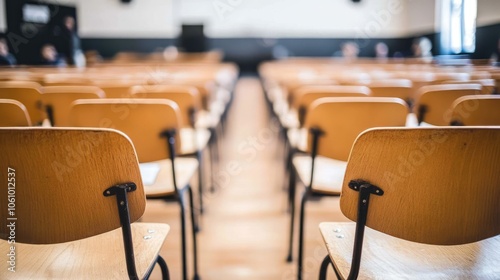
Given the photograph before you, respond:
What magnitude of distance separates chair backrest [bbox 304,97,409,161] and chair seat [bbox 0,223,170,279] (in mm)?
701

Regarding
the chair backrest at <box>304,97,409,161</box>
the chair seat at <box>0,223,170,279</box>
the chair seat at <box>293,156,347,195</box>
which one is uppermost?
the chair backrest at <box>304,97,409,161</box>

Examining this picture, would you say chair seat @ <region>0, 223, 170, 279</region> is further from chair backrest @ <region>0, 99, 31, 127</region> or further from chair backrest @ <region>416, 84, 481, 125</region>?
chair backrest @ <region>416, 84, 481, 125</region>

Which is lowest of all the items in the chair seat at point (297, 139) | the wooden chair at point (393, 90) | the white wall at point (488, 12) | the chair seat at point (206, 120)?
the chair seat at point (297, 139)

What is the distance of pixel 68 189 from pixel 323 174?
3.71 ft

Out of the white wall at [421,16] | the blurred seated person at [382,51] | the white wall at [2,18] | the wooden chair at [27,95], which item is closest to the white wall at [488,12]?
the wooden chair at [27,95]

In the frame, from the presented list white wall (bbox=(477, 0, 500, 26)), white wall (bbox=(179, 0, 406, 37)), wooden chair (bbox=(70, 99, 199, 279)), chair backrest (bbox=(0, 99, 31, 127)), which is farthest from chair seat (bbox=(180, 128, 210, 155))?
white wall (bbox=(179, 0, 406, 37))

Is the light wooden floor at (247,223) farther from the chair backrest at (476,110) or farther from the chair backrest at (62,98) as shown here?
the chair backrest at (476,110)

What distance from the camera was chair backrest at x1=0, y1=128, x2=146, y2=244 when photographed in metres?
0.83

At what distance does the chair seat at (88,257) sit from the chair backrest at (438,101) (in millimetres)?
1376

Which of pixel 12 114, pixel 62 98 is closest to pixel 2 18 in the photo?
pixel 62 98

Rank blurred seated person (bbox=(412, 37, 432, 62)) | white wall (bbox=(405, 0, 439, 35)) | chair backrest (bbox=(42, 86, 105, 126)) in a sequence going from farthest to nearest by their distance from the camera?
white wall (bbox=(405, 0, 439, 35))
blurred seated person (bbox=(412, 37, 432, 62))
chair backrest (bbox=(42, 86, 105, 126))

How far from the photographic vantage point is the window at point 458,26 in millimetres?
7030

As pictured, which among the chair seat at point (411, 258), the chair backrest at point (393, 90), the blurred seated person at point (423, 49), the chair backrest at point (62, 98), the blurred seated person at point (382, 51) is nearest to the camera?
the chair seat at point (411, 258)

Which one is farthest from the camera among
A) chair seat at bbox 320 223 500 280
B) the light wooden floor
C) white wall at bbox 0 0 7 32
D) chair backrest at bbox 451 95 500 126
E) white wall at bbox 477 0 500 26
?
white wall at bbox 0 0 7 32
